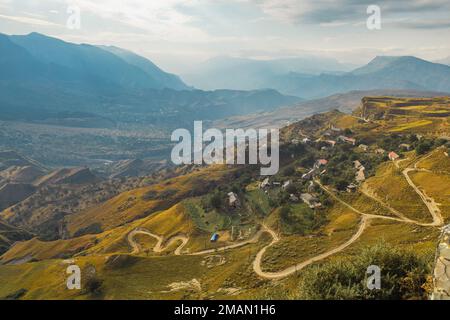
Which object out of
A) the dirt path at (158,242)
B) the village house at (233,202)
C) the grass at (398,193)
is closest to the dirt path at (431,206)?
the grass at (398,193)

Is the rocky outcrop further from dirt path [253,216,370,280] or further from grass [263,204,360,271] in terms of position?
grass [263,204,360,271]

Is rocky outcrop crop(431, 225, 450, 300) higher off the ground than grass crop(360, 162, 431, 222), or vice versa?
rocky outcrop crop(431, 225, 450, 300)

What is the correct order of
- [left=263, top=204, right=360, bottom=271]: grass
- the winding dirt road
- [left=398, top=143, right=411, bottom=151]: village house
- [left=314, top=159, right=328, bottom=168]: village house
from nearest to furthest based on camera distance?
1. the winding dirt road
2. [left=263, top=204, right=360, bottom=271]: grass
3. [left=398, top=143, right=411, bottom=151]: village house
4. [left=314, top=159, right=328, bottom=168]: village house

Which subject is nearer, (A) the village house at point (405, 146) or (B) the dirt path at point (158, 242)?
(B) the dirt path at point (158, 242)

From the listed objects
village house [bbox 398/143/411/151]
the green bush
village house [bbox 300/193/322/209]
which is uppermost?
village house [bbox 398/143/411/151]

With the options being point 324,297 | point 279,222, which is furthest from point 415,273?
point 279,222

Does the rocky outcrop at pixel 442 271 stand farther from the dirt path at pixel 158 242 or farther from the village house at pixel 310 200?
the dirt path at pixel 158 242

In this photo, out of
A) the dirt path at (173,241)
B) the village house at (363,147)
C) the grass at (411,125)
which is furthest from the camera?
the grass at (411,125)

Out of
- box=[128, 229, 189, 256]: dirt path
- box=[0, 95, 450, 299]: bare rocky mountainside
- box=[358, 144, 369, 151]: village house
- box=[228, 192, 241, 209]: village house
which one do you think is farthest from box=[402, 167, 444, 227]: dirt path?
box=[358, 144, 369, 151]: village house

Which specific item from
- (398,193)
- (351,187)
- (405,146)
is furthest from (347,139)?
→ (398,193)
